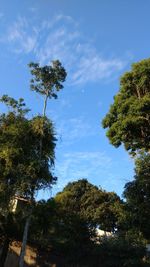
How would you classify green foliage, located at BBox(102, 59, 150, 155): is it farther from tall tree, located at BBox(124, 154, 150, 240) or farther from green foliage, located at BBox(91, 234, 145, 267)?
green foliage, located at BBox(91, 234, 145, 267)

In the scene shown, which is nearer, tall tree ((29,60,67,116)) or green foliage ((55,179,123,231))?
tall tree ((29,60,67,116))

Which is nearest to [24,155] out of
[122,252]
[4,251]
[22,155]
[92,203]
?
[22,155]

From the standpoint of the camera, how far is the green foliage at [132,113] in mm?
22719

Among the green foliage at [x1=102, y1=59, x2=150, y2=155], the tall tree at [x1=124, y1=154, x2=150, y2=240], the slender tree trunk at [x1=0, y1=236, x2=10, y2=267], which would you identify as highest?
the green foliage at [x1=102, y1=59, x2=150, y2=155]

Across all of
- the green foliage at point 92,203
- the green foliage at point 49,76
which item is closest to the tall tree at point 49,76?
the green foliage at point 49,76

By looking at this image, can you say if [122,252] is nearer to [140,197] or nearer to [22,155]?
[140,197]

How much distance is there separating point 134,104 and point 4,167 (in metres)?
9.04

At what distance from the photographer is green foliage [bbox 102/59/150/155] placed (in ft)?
74.5

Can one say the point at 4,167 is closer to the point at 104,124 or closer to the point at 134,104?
the point at 104,124

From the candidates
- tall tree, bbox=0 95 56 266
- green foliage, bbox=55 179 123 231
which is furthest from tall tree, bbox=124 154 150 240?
green foliage, bbox=55 179 123 231

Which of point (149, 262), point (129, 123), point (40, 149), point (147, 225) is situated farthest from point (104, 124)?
point (149, 262)

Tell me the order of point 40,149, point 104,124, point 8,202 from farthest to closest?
point 104,124
point 40,149
point 8,202

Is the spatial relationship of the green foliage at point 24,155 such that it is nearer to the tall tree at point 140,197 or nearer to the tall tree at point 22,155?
the tall tree at point 22,155

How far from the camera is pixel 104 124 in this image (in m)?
25.3
